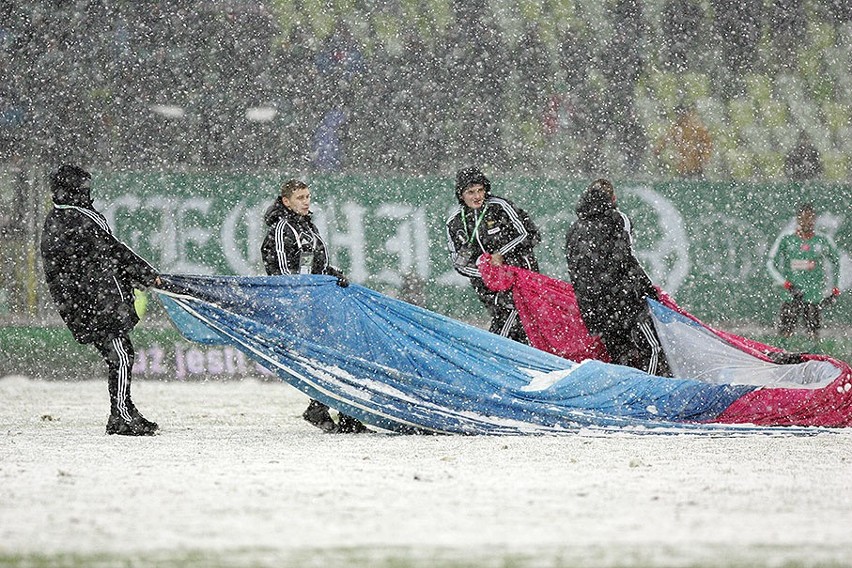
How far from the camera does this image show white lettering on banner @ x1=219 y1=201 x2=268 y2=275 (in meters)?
15.2

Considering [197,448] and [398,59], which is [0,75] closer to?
[398,59]

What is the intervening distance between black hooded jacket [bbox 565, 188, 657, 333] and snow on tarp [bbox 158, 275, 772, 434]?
516 millimetres

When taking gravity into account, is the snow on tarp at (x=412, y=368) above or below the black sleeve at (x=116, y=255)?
below

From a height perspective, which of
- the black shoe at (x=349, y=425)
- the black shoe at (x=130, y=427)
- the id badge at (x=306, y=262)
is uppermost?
the id badge at (x=306, y=262)

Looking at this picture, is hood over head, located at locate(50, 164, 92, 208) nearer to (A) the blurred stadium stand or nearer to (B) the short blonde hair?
(B) the short blonde hair

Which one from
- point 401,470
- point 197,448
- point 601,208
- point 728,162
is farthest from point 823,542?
point 728,162

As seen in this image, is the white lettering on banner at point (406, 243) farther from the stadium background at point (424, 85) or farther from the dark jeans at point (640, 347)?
the dark jeans at point (640, 347)

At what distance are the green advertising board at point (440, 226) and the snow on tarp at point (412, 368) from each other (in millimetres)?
4942

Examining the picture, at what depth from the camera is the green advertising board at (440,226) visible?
1516 cm

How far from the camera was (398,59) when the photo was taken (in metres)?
20.6

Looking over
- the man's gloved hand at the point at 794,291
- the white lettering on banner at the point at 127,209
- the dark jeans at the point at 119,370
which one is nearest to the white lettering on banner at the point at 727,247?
the man's gloved hand at the point at 794,291

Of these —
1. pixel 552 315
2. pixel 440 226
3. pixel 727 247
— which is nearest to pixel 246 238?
pixel 440 226

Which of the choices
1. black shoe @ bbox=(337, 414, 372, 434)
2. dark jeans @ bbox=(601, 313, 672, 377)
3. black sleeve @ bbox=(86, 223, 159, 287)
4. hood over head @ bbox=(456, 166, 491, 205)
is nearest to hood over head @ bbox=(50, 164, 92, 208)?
black sleeve @ bbox=(86, 223, 159, 287)

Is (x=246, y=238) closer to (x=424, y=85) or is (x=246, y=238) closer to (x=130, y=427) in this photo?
(x=130, y=427)
